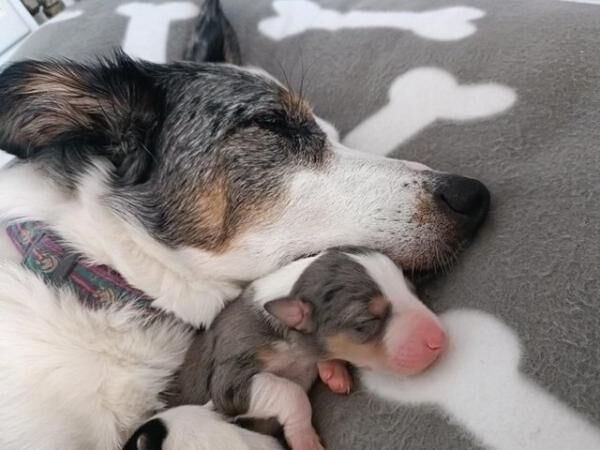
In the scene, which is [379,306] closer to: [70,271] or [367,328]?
[367,328]

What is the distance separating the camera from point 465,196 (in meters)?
1.21

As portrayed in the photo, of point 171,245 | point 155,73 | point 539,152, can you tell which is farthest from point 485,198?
point 155,73

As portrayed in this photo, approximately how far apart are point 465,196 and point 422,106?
1.45ft

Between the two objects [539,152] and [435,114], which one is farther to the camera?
[435,114]

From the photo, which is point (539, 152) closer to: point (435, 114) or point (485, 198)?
point (485, 198)

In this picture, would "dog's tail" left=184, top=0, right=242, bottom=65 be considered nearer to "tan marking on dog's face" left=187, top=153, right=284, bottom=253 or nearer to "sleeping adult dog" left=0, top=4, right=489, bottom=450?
"sleeping adult dog" left=0, top=4, right=489, bottom=450

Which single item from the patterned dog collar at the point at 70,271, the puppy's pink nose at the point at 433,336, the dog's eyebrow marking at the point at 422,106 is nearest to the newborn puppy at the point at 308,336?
the puppy's pink nose at the point at 433,336

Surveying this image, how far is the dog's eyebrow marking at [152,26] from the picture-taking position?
2.12m

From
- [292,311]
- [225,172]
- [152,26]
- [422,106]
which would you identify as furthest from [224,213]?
[152,26]

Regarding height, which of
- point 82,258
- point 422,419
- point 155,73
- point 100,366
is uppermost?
point 155,73

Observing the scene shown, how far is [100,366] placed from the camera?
1225 mm

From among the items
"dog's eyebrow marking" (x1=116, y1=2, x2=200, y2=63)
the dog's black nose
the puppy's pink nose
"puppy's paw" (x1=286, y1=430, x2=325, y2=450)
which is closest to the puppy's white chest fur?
"puppy's paw" (x1=286, y1=430, x2=325, y2=450)

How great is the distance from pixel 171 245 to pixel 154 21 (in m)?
1.16

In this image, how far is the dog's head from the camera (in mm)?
1242
